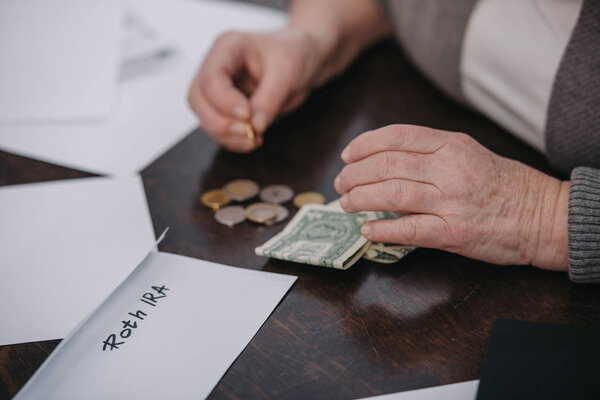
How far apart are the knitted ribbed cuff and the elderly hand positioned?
3cm

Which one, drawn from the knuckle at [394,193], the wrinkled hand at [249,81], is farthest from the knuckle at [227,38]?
the knuckle at [394,193]

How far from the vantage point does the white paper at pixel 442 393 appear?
60cm

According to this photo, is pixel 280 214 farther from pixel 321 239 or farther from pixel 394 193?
pixel 394 193

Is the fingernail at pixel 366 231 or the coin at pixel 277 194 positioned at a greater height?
the fingernail at pixel 366 231

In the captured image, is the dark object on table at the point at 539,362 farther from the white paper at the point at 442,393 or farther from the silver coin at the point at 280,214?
the silver coin at the point at 280,214

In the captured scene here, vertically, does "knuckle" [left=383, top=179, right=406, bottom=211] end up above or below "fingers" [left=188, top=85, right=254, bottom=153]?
above

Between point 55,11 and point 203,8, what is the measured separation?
53 centimetres

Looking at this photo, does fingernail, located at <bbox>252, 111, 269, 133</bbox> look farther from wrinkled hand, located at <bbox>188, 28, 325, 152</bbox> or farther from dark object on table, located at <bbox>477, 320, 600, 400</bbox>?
dark object on table, located at <bbox>477, 320, 600, 400</bbox>

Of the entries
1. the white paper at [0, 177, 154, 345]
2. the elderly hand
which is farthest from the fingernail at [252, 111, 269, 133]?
the elderly hand

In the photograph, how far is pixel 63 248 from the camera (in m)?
0.87

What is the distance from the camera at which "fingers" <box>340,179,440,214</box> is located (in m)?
0.76

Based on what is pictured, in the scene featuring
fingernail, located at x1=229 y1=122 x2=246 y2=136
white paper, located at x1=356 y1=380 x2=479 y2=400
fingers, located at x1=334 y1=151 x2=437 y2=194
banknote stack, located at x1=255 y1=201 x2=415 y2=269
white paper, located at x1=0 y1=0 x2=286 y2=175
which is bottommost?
white paper, located at x1=356 y1=380 x2=479 y2=400

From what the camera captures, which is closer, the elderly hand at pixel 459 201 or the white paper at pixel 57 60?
the elderly hand at pixel 459 201

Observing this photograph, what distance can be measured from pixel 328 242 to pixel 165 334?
0.27 metres
